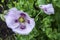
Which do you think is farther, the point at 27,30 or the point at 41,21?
the point at 41,21

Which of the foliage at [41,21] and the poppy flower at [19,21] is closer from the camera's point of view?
the poppy flower at [19,21]

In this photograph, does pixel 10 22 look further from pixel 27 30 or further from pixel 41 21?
pixel 41 21

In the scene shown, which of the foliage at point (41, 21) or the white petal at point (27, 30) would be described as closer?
the white petal at point (27, 30)

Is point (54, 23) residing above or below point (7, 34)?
above

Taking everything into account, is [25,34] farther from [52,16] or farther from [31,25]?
[52,16]

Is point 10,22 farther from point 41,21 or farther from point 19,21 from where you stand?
point 41,21

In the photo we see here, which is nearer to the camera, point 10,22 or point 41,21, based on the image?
point 10,22

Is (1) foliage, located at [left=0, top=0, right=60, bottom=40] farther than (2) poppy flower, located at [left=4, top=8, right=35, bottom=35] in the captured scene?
Yes

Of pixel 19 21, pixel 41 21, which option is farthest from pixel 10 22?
pixel 41 21

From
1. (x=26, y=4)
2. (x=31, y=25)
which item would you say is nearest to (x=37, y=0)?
(x=26, y=4)

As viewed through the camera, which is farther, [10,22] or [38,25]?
[38,25]

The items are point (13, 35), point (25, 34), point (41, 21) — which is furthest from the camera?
point (13, 35)
